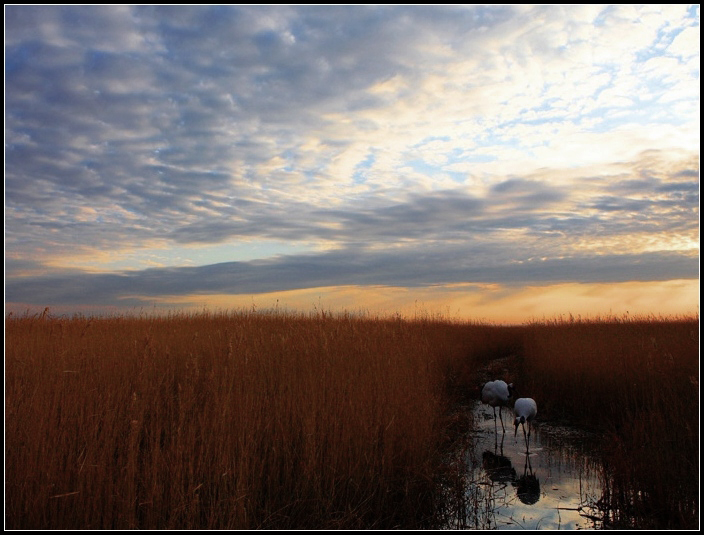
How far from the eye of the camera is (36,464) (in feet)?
10.5

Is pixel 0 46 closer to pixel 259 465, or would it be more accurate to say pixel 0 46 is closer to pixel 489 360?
pixel 259 465

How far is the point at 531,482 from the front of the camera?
4.94 m

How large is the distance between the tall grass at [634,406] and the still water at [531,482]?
0.27 metres

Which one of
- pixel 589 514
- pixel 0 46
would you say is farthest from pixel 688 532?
pixel 0 46

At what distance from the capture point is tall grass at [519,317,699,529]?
4.13 metres

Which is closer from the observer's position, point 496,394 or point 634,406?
point 634,406

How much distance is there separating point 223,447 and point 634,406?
606 centimetres

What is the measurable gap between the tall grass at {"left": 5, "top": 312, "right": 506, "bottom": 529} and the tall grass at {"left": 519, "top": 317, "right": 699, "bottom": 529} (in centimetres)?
189

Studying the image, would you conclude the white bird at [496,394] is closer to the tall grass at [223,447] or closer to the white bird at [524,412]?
the white bird at [524,412]

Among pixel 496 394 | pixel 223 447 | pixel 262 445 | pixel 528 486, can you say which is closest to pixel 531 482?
pixel 528 486

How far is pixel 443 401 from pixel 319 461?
4.25 m

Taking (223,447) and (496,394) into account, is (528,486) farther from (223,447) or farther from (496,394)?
(223,447)

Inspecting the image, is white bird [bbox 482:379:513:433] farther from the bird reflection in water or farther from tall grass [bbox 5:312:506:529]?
tall grass [bbox 5:312:506:529]

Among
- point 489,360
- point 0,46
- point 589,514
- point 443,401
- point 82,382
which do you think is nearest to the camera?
point 0,46
